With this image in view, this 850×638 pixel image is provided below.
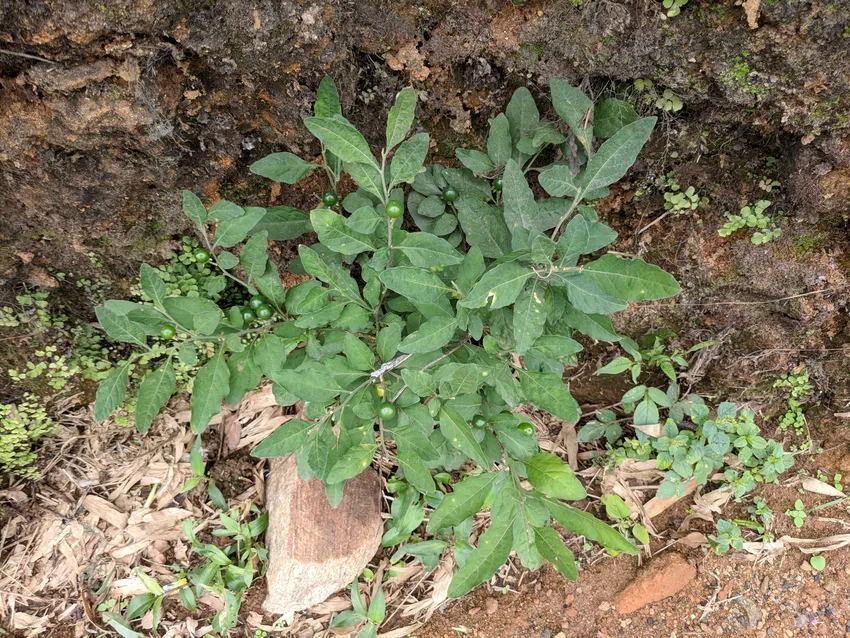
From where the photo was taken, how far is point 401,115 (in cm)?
189

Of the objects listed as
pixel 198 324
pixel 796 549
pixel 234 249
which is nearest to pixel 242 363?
pixel 198 324

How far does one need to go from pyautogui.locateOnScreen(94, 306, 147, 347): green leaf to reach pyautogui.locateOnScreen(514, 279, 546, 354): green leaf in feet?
4.54

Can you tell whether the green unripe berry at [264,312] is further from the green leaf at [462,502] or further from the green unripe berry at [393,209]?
the green leaf at [462,502]

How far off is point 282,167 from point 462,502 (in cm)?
149

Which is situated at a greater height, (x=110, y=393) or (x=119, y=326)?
(x=119, y=326)

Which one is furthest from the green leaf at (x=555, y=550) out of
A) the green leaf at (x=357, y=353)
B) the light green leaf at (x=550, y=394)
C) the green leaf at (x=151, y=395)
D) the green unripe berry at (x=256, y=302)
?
the green leaf at (x=151, y=395)

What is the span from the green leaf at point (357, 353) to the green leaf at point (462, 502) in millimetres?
542

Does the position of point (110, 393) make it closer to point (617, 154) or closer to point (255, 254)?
point (255, 254)

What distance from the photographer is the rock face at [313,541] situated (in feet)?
9.65

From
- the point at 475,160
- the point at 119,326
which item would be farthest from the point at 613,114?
the point at 119,326

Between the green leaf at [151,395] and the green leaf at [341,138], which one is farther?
the green leaf at [151,395]

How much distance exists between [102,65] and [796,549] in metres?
4.23

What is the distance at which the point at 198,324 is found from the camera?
187cm

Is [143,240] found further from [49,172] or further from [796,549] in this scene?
[796,549]
